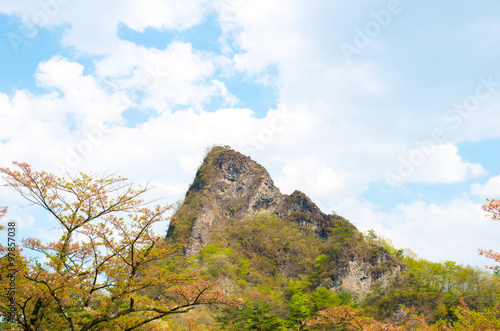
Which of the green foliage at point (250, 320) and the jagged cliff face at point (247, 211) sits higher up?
the jagged cliff face at point (247, 211)

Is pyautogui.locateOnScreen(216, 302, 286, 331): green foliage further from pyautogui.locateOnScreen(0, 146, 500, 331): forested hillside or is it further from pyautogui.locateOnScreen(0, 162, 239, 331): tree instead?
pyautogui.locateOnScreen(0, 162, 239, 331): tree

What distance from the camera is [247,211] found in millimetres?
85312

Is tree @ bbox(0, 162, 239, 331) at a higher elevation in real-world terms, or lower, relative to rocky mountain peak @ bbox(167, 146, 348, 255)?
lower

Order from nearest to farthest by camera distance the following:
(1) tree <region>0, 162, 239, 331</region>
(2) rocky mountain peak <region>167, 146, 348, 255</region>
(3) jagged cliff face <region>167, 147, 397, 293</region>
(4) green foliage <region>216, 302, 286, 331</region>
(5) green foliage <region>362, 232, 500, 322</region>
→ (1) tree <region>0, 162, 239, 331</region>, (4) green foliage <region>216, 302, 286, 331</region>, (5) green foliage <region>362, 232, 500, 322</region>, (3) jagged cliff face <region>167, 147, 397, 293</region>, (2) rocky mountain peak <region>167, 146, 348, 255</region>

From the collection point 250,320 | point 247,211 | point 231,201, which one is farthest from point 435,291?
point 231,201

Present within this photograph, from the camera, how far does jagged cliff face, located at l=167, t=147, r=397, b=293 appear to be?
59719mm

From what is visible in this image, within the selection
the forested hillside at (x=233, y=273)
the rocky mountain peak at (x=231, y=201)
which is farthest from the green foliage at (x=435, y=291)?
the rocky mountain peak at (x=231, y=201)

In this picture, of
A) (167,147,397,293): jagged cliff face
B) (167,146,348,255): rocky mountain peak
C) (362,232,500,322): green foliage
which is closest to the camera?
(362,232,500,322): green foliage

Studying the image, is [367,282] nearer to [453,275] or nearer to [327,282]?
[327,282]

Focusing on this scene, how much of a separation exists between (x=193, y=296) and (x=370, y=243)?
61.8 m

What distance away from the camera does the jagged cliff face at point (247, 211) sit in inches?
2351

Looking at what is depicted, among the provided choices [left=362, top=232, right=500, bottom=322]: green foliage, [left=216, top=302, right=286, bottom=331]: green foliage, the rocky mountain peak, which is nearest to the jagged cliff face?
the rocky mountain peak

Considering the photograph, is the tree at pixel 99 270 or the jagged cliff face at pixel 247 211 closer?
the tree at pixel 99 270

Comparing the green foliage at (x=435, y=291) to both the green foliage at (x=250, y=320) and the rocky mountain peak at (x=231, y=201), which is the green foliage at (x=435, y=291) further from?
Answer: the rocky mountain peak at (x=231, y=201)
